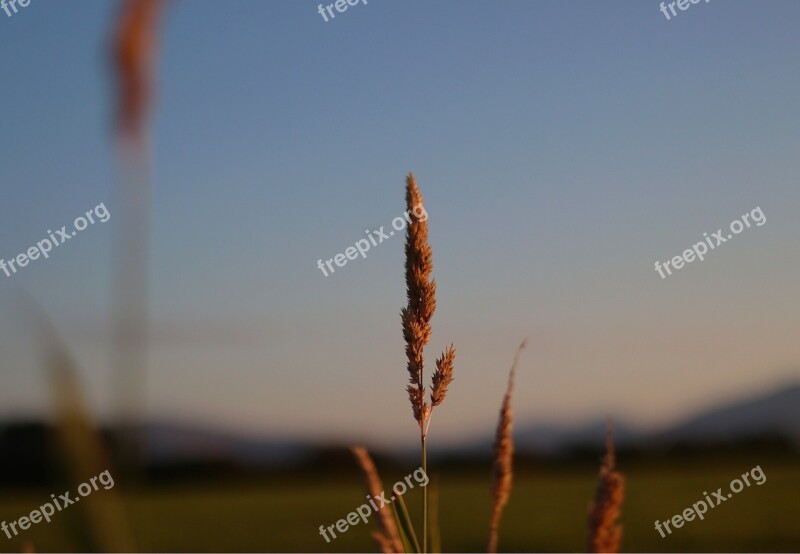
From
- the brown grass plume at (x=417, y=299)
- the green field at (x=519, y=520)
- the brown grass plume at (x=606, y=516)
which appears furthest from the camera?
the green field at (x=519, y=520)

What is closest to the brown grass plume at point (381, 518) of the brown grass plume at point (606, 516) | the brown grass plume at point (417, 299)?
the brown grass plume at point (417, 299)

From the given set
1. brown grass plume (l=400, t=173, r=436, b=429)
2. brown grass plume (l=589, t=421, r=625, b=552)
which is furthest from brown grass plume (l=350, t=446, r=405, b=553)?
brown grass plume (l=589, t=421, r=625, b=552)

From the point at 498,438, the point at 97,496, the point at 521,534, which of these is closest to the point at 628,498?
the point at 521,534

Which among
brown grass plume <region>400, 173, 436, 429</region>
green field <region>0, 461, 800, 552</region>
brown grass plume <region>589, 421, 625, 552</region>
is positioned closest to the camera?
brown grass plume <region>589, 421, 625, 552</region>

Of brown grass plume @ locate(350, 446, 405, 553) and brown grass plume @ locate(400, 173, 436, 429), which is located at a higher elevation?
brown grass plume @ locate(400, 173, 436, 429)

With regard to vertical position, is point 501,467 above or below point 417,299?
below

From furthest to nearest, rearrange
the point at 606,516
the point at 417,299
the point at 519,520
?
the point at 519,520 < the point at 417,299 < the point at 606,516

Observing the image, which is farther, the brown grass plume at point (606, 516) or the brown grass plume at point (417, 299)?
the brown grass plume at point (417, 299)

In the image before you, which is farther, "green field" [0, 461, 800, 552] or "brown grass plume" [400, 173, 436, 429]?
"green field" [0, 461, 800, 552]

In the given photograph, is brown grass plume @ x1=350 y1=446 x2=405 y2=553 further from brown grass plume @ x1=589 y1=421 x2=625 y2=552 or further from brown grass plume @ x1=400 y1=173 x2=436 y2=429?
brown grass plume @ x1=589 y1=421 x2=625 y2=552

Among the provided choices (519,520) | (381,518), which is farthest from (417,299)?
(519,520)

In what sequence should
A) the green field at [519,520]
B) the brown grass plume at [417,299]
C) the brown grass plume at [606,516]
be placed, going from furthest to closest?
the green field at [519,520] < the brown grass plume at [417,299] < the brown grass plume at [606,516]

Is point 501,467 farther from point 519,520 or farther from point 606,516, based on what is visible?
point 519,520

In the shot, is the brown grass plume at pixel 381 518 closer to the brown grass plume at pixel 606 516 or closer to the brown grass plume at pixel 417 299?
the brown grass plume at pixel 417 299
